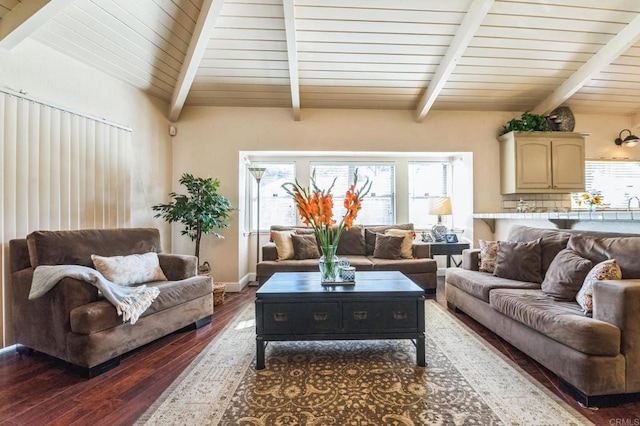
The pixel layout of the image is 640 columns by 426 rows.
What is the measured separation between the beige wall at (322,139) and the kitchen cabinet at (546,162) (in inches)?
14.0

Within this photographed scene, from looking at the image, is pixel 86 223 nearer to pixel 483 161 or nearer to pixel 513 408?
pixel 513 408

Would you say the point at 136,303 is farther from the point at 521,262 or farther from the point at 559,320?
the point at 521,262

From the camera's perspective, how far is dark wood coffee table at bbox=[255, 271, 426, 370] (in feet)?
7.14

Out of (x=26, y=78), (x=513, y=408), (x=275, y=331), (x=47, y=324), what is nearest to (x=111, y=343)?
(x=47, y=324)

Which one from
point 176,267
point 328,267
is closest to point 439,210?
point 328,267

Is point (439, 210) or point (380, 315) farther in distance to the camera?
point (439, 210)

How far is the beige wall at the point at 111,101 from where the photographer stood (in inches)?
103

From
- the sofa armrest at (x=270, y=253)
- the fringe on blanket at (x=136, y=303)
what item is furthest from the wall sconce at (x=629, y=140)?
the fringe on blanket at (x=136, y=303)

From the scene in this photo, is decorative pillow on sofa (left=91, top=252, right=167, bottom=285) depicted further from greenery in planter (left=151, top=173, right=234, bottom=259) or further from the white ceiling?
the white ceiling

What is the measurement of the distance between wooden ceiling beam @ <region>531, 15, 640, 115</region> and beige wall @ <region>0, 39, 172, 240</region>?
542cm

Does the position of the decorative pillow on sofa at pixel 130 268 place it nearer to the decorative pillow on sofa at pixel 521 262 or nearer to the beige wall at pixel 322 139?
the beige wall at pixel 322 139

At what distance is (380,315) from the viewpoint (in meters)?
2.19

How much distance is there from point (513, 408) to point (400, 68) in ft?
11.9

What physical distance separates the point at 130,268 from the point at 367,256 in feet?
9.35
